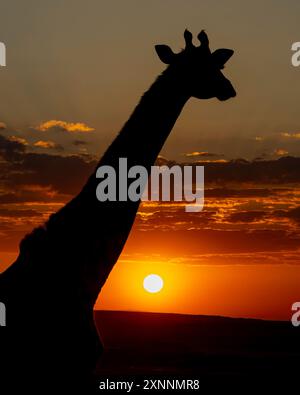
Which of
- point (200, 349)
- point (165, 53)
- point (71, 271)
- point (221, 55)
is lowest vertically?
point (71, 271)

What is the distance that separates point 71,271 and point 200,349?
2603 cm

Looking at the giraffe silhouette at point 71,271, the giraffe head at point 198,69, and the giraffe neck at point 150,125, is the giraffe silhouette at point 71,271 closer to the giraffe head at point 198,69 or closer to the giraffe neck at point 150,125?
the giraffe neck at point 150,125

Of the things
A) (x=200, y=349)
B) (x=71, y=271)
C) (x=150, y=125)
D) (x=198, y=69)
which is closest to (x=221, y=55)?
(x=198, y=69)

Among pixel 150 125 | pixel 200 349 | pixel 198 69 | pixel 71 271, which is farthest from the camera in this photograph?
pixel 200 349

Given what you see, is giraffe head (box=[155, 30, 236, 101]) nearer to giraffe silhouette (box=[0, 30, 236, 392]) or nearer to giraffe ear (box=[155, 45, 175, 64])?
giraffe ear (box=[155, 45, 175, 64])

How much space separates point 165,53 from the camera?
35.0 ft

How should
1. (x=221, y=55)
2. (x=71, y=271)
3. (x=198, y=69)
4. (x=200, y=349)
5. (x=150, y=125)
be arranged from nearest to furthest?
(x=71, y=271) < (x=150, y=125) < (x=198, y=69) < (x=221, y=55) < (x=200, y=349)

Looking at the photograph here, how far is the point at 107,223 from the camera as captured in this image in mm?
9578

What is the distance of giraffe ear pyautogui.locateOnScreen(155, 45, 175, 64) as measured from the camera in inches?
419

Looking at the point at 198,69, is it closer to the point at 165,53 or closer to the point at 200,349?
the point at 165,53

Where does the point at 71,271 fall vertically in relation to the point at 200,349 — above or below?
below

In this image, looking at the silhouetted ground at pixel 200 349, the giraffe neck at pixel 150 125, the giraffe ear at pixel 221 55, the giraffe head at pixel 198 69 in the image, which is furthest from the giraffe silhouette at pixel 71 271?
the silhouetted ground at pixel 200 349
